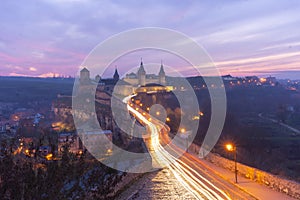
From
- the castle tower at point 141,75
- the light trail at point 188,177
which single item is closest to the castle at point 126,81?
the castle tower at point 141,75

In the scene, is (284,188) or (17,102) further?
(17,102)

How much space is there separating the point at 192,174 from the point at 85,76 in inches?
1773

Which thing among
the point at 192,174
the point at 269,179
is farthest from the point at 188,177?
the point at 269,179

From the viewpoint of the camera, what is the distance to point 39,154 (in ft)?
11.0

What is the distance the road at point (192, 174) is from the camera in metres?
8.42

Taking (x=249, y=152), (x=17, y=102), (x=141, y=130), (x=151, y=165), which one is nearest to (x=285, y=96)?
(x=249, y=152)

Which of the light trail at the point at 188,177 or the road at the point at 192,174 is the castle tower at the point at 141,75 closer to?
the road at the point at 192,174

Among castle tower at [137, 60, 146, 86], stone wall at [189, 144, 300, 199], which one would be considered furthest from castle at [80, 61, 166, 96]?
stone wall at [189, 144, 300, 199]

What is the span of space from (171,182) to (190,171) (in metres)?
1.04

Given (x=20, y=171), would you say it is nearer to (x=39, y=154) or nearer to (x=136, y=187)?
(x=39, y=154)

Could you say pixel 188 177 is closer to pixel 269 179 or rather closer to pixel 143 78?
pixel 269 179

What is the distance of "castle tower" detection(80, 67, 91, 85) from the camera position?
52.5 meters

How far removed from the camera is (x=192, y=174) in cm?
1044

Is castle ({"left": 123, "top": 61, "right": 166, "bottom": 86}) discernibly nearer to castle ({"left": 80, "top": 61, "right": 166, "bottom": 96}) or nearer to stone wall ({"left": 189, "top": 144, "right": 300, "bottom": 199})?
castle ({"left": 80, "top": 61, "right": 166, "bottom": 96})
